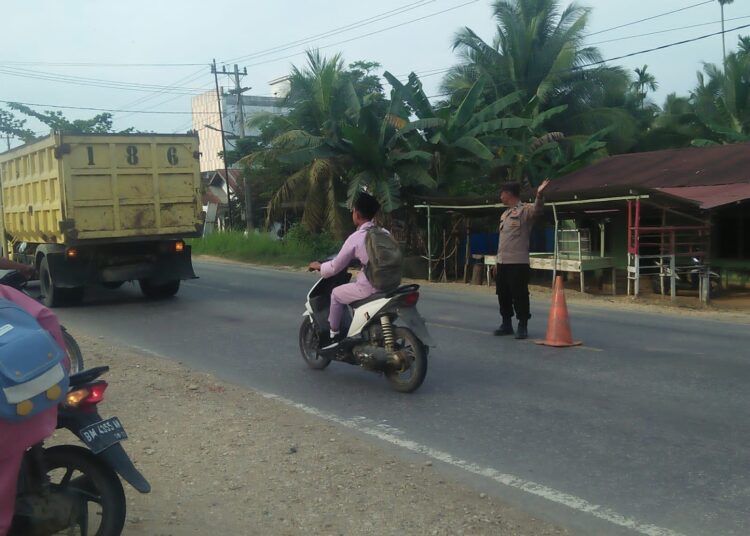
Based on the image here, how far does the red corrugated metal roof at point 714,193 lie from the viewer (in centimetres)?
1473

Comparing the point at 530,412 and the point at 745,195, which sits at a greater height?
the point at 745,195

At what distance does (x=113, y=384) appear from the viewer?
7301mm

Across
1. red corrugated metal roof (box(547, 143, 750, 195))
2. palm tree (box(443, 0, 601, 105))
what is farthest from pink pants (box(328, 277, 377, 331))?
palm tree (box(443, 0, 601, 105))

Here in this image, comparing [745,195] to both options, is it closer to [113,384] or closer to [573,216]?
[573,216]

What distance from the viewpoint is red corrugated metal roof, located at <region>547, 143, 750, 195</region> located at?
17.7m

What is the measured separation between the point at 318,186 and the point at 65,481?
20.6 metres

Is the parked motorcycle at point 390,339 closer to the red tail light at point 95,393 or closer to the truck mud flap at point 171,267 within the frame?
the red tail light at point 95,393

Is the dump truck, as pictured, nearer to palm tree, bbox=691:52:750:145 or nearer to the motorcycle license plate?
the motorcycle license plate

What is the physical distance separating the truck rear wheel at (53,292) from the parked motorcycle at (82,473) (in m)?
10.3

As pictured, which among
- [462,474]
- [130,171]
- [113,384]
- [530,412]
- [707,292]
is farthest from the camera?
[707,292]

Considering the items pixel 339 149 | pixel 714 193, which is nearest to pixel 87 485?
pixel 714 193

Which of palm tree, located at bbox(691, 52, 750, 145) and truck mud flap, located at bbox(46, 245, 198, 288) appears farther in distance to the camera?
palm tree, located at bbox(691, 52, 750, 145)

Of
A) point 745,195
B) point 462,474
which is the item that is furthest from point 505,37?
point 462,474

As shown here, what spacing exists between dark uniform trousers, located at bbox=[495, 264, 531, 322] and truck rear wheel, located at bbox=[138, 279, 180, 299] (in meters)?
7.18
